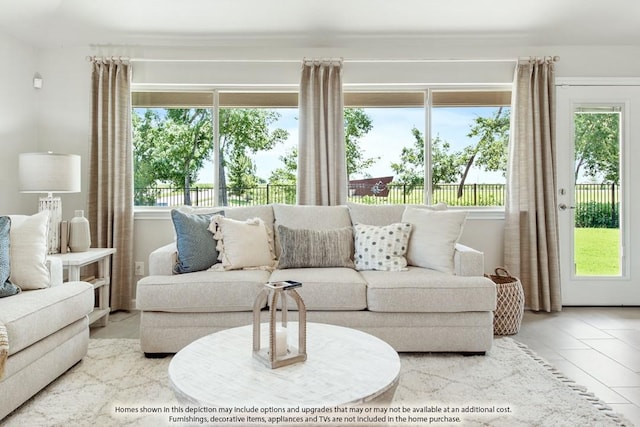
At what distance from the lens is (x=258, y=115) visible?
4.12 metres

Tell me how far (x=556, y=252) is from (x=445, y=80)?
181cm

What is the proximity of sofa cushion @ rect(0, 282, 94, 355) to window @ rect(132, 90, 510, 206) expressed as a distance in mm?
1719

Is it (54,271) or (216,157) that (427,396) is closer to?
(54,271)

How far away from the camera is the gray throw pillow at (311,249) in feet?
10.1

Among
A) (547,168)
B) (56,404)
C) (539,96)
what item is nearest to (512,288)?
(547,168)

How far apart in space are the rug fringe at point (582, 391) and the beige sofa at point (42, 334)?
264cm

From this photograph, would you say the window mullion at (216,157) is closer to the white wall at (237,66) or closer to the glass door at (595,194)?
the white wall at (237,66)

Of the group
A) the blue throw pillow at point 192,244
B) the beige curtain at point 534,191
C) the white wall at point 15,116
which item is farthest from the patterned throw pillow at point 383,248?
the white wall at point 15,116

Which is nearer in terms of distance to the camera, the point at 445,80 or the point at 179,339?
the point at 179,339

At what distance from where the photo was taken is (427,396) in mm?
2180

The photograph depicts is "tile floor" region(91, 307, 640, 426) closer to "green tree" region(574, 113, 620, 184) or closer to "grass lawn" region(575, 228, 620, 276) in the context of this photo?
"grass lawn" region(575, 228, 620, 276)

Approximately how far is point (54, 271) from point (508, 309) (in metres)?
3.02

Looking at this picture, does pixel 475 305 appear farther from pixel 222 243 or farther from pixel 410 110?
pixel 410 110

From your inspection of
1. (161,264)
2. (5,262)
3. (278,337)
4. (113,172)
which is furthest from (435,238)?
(113,172)
